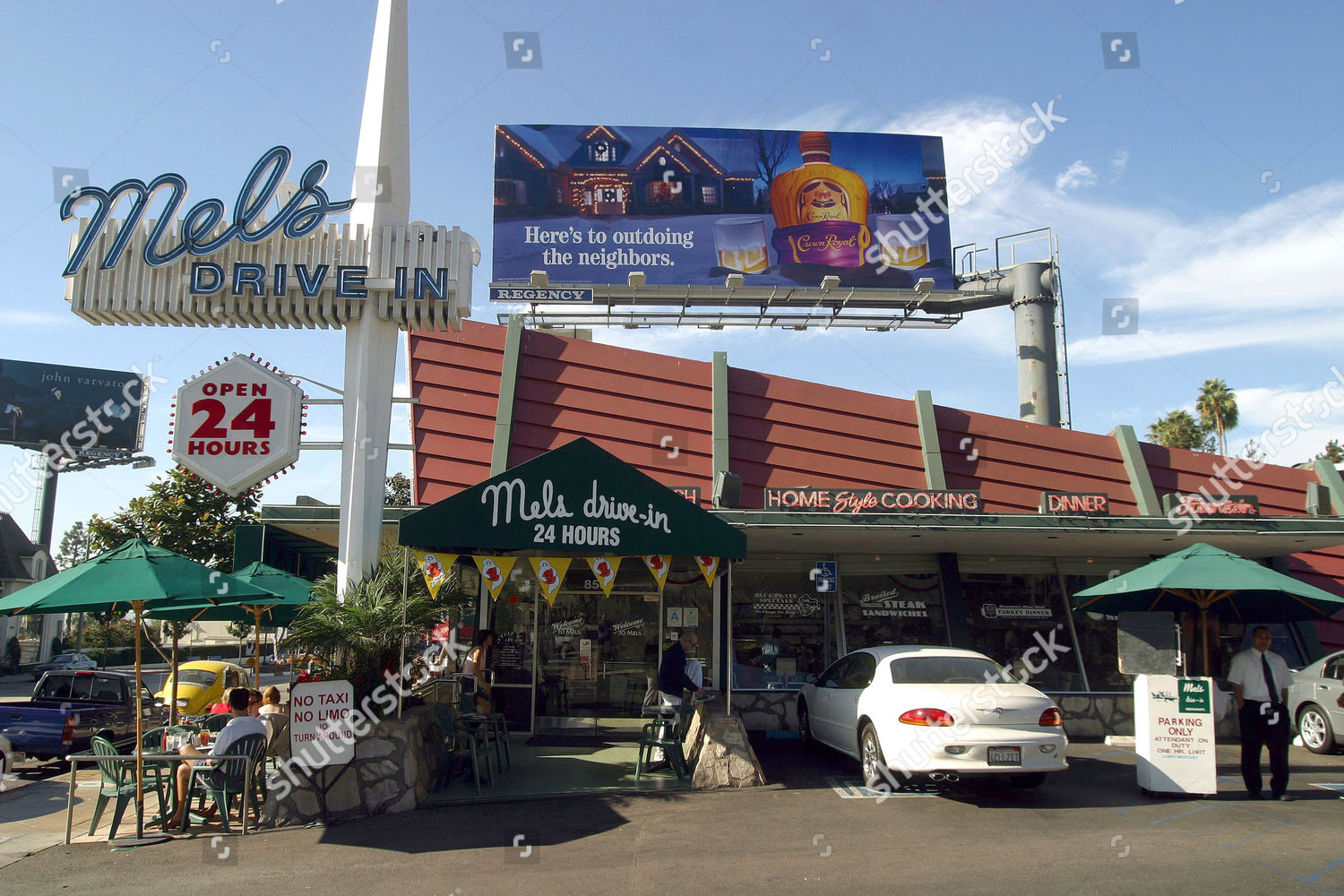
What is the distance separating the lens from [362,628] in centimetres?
965

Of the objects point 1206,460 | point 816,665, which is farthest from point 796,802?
point 1206,460

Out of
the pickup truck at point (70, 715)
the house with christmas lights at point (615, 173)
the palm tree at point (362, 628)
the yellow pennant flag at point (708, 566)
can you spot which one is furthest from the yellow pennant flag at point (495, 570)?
the house with christmas lights at point (615, 173)

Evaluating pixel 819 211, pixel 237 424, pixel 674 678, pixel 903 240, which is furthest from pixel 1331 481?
pixel 237 424

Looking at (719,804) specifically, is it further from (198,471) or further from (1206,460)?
(1206,460)

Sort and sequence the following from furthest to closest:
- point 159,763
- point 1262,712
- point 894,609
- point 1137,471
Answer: point 1137,471 < point 894,609 < point 1262,712 < point 159,763

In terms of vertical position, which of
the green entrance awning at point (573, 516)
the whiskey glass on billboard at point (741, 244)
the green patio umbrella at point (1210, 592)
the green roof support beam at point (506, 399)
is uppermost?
the whiskey glass on billboard at point (741, 244)

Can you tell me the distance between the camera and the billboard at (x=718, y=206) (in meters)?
22.9

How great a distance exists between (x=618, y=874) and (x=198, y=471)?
7.60 metres

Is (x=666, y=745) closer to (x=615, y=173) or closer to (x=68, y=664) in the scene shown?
(x=615, y=173)

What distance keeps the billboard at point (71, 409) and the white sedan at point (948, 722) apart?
48011mm

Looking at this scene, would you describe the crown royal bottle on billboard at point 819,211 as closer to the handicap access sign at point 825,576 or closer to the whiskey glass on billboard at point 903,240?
the whiskey glass on billboard at point 903,240

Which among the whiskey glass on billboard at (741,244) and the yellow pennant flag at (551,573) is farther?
the whiskey glass on billboard at (741,244)

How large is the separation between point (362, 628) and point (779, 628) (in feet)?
26.5

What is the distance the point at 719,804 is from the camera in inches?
356
